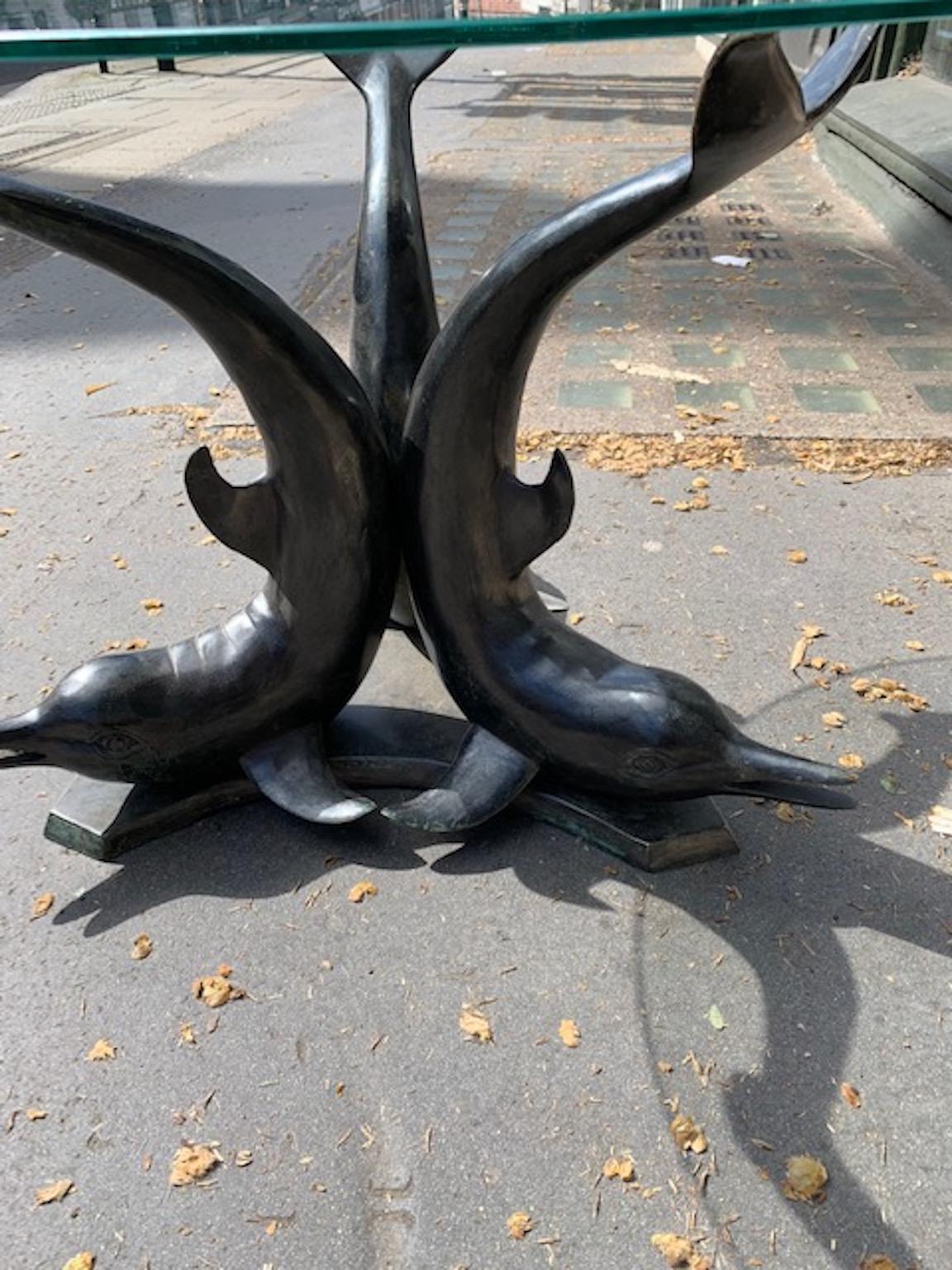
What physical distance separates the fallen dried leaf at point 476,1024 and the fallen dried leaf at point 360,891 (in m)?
0.33

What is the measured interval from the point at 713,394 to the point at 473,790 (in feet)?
9.42

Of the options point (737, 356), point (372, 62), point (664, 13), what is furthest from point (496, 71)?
point (664, 13)

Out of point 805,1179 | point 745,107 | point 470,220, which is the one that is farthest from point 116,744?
point 470,220

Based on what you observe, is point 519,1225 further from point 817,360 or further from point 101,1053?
point 817,360

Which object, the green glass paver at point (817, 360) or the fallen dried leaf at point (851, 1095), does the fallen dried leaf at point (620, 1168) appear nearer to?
the fallen dried leaf at point (851, 1095)

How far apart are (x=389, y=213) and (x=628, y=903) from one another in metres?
1.51

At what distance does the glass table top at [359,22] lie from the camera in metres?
1.43

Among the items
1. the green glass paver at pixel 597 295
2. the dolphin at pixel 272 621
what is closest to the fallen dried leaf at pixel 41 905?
the dolphin at pixel 272 621

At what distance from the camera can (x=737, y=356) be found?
191 inches

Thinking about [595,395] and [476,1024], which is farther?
[595,395]

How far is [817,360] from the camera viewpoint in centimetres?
477

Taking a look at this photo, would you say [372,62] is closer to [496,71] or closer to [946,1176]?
→ [946,1176]

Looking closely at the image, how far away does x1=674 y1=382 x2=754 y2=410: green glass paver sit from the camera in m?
4.41

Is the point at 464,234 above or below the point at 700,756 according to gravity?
below
